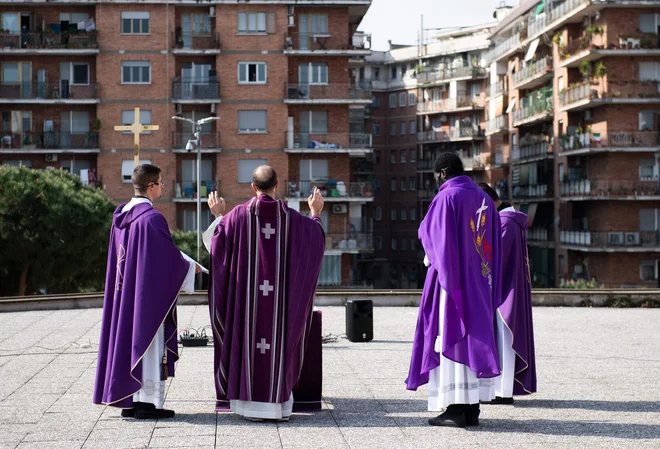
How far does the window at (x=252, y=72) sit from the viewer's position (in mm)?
66438

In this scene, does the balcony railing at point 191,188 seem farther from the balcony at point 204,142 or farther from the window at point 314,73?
the window at point 314,73

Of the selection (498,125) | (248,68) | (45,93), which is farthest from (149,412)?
(498,125)

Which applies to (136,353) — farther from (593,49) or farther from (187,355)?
(593,49)

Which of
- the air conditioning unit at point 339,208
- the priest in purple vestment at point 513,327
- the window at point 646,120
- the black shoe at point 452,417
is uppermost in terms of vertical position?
the window at point 646,120

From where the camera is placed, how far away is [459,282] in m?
10.1

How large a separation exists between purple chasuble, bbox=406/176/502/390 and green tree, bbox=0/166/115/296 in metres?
38.2

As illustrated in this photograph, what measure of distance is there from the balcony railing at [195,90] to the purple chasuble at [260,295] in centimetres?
5624

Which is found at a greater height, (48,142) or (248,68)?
(248,68)

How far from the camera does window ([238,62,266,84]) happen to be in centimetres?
6644

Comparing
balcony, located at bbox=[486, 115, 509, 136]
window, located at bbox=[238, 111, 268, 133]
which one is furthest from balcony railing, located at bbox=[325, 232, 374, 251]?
balcony, located at bbox=[486, 115, 509, 136]

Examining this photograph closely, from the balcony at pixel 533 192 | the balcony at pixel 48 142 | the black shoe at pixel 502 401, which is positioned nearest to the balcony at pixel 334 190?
the balcony at pixel 48 142

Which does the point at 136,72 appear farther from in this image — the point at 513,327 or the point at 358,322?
the point at 513,327

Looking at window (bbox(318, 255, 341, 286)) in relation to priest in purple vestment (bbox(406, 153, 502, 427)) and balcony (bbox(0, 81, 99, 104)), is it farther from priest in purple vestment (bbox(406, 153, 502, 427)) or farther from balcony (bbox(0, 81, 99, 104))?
priest in purple vestment (bbox(406, 153, 502, 427))

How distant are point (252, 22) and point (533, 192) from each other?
76.7ft
